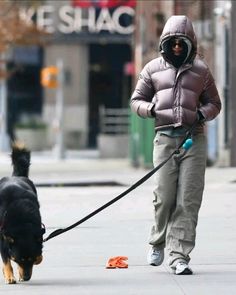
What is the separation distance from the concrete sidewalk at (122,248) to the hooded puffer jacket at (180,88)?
1.26 m

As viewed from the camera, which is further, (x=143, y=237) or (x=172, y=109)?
(x=143, y=237)

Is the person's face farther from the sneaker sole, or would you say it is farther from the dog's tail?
the sneaker sole

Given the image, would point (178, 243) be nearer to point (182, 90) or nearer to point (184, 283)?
point (184, 283)

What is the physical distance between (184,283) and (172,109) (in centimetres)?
139

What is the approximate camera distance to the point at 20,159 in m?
9.83

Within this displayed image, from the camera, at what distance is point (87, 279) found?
9.89 metres

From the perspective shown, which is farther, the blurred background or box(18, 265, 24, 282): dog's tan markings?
the blurred background

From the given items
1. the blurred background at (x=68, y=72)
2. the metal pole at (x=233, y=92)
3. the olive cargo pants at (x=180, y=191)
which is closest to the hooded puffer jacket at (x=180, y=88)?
the olive cargo pants at (x=180, y=191)

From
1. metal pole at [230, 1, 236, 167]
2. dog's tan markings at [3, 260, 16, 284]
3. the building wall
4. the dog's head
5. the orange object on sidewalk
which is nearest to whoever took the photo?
the dog's head

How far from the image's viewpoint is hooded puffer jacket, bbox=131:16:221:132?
32.0ft

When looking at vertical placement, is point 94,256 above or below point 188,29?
below

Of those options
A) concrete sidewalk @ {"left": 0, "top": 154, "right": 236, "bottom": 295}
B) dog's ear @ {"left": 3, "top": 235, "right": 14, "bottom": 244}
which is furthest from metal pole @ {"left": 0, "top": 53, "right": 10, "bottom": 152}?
dog's ear @ {"left": 3, "top": 235, "right": 14, "bottom": 244}

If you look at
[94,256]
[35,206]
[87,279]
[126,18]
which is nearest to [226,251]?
[94,256]

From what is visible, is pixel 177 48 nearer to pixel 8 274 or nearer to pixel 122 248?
pixel 8 274
